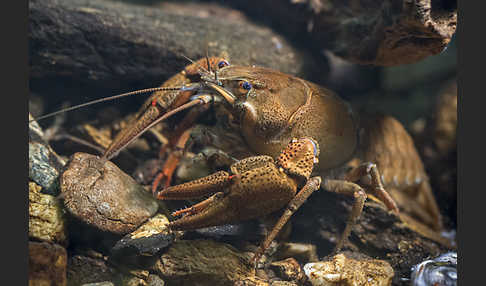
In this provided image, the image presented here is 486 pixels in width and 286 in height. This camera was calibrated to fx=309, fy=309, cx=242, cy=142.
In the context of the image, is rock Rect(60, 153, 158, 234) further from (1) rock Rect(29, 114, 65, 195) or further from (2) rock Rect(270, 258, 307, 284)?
(2) rock Rect(270, 258, 307, 284)

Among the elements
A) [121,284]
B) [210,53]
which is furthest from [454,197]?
[121,284]

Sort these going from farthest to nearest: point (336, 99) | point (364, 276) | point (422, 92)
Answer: point (422, 92) < point (336, 99) < point (364, 276)

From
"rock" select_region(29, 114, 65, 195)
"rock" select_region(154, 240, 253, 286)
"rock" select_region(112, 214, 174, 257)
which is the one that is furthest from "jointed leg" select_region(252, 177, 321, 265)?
"rock" select_region(29, 114, 65, 195)

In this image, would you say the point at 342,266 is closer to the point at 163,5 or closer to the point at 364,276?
the point at 364,276

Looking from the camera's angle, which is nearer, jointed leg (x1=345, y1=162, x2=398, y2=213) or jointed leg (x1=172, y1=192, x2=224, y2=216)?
jointed leg (x1=172, y1=192, x2=224, y2=216)

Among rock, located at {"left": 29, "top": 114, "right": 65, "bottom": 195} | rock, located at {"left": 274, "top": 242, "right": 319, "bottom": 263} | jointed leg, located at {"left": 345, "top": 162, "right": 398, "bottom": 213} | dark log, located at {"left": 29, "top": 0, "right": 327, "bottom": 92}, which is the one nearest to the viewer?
rock, located at {"left": 29, "top": 114, "right": 65, "bottom": 195}

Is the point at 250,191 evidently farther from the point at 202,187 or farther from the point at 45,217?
the point at 45,217

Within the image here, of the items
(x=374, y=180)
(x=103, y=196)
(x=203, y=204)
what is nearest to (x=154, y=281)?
(x=203, y=204)
